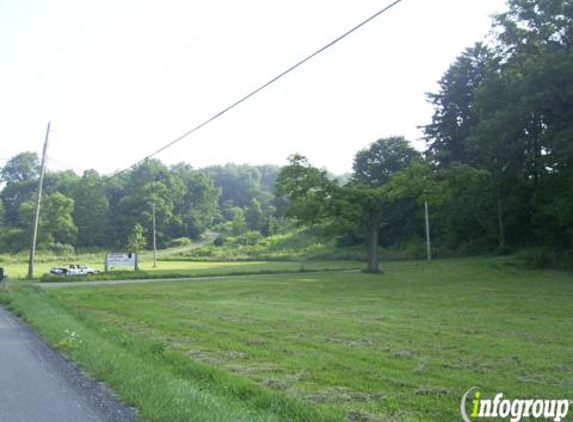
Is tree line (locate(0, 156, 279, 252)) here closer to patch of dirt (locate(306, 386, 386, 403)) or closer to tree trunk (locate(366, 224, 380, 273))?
tree trunk (locate(366, 224, 380, 273))

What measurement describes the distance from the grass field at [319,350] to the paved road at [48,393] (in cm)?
35

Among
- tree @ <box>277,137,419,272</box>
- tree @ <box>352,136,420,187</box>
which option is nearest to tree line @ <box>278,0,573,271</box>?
tree @ <box>277,137,419,272</box>

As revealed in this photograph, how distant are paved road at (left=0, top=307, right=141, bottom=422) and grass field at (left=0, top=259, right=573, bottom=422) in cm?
35

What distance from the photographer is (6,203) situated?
12925 cm

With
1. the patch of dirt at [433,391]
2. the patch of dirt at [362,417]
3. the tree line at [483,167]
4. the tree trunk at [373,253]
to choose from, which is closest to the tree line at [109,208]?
the tree line at [483,167]

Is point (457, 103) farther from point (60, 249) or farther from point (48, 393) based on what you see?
point (60, 249)

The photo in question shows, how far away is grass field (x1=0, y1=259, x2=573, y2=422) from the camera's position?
724 centimetres

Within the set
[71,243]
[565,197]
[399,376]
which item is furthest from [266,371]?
[71,243]

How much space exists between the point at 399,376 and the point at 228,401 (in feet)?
9.41

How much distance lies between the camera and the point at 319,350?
1102 centimetres

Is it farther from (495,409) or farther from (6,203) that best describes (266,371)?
(6,203)

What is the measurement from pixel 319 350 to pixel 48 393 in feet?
16.4

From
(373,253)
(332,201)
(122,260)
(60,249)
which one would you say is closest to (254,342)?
(332,201)

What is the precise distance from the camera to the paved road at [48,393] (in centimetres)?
674
